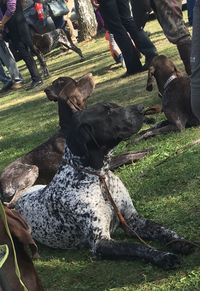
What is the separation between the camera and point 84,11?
733 inches

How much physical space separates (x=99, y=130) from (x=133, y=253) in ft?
3.17

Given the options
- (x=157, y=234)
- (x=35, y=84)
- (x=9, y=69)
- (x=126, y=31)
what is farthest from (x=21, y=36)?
(x=157, y=234)

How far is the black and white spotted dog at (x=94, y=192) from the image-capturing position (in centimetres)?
443

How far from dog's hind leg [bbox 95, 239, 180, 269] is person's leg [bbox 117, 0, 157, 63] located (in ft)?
20.0

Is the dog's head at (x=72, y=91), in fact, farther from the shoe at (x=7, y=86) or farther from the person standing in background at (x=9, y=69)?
the shoe at (x=7, y=86)

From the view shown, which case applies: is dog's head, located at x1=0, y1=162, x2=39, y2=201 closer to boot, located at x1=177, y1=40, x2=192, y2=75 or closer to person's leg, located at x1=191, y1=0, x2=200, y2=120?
boot, located at x1=177, y1=40, x2=192, y2=75

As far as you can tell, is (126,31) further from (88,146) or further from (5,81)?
(88,146)

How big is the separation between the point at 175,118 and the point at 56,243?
255 cm

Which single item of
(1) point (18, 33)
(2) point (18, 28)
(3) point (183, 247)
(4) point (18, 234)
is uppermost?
(2) point (18, 28)

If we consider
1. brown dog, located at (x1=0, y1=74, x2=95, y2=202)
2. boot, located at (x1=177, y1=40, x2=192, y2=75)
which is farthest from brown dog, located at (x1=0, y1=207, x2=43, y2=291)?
boot, located at (x1=177, y1=40, x2=192, y2=75)

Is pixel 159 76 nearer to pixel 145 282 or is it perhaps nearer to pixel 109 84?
pixel 109 84

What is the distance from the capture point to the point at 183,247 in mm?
4113

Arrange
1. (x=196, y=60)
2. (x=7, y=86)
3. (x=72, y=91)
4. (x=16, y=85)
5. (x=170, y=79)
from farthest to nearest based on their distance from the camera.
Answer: (x=7, y=86) < (x=16, y=85) < (x=72, y=91) < (x=170, y=79) < (x=196, y=60)

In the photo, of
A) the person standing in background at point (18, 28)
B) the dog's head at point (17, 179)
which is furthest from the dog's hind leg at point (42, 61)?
the dog's head at point (17, 179)
